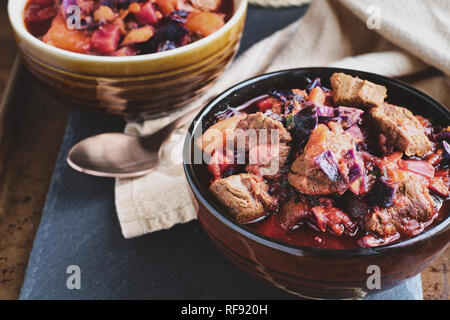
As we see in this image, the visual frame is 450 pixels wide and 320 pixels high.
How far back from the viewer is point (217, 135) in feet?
4.54

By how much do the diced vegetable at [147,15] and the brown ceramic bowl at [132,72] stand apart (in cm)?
25

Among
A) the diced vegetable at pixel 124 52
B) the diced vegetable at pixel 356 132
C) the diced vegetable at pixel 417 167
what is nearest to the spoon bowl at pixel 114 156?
the diced vegetable at pixel 124 52

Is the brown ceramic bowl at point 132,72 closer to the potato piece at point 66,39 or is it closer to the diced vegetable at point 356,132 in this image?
the potato piece at point 66,39

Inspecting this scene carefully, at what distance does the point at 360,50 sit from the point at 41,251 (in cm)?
159

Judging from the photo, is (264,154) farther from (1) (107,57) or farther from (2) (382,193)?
(1) (107,57)

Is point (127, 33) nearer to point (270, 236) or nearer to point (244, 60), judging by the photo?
point (244, 60)

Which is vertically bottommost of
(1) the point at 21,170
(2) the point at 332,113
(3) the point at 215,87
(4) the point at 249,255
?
(1) the point at 21,170

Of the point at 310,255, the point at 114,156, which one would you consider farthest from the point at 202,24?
the point at 310,255

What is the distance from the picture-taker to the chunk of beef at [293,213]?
3.92 feet

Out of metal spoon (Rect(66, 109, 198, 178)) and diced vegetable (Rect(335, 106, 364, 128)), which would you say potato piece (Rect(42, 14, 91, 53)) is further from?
diced vegetable (Rect(335, 106, 364, 128))

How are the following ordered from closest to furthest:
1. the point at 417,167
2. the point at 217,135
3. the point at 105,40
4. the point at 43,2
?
the point at 417,167 < the point at 217,135 < the point at 105,40 < the point at 43,2

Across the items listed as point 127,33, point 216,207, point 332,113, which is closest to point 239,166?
point 216,207

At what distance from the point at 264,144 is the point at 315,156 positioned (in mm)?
151

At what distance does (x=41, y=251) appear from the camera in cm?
164
